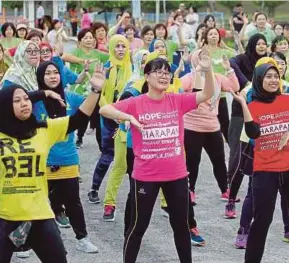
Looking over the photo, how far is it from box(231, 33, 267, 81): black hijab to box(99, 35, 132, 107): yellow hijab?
121 centimetres

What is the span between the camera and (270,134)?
19.4ft

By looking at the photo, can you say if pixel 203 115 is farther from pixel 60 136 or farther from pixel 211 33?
pixel 60 136

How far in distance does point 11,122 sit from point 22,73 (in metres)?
2.31

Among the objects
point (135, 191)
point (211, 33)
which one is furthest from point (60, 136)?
point (211, 33)

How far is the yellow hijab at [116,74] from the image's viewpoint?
8.16 m

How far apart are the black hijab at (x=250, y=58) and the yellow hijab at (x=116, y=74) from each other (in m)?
1.21

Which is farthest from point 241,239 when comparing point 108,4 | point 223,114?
point 108,4

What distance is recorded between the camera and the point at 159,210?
8203 millimetres

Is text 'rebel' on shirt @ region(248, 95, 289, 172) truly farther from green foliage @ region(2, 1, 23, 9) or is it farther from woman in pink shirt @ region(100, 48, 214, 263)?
green foliage @ region(2, 1, 23, 9)

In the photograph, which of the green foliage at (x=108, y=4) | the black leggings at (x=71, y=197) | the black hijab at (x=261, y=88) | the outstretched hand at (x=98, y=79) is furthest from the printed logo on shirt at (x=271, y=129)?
the green foliage at (x=108, y=4)

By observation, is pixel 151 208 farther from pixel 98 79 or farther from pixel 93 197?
pixel 93 197

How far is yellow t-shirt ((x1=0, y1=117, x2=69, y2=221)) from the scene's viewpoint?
490cm

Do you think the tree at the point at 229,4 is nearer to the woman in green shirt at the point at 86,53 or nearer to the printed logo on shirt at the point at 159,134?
the woman in green shirt at the point at 86,53

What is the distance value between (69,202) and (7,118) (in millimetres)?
1905
